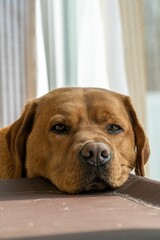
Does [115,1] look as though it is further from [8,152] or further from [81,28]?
[8,152]

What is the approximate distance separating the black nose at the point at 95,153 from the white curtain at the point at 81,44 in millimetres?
2902

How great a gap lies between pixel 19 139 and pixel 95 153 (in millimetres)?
608

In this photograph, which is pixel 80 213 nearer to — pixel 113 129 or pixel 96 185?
pixel 96 185

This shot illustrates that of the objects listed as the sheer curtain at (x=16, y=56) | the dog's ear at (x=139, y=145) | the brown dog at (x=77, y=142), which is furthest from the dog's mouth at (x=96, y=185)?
the sheer curtain at (x=16, y=56)

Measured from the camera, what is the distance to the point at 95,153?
66.9 inches

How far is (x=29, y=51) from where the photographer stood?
471cm

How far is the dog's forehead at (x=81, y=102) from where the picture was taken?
2.07m

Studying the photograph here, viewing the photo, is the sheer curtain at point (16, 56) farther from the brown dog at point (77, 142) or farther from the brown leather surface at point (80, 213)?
the brown leather surface at point (80, 213)

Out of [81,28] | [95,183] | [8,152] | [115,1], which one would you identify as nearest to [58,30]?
[81,28]

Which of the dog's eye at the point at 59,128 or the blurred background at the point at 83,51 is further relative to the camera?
the blurred background at the point at 83,51

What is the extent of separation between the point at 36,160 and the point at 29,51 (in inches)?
107

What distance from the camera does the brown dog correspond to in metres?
1.75

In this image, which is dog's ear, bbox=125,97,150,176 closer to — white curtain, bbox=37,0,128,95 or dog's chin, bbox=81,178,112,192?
dog's chin, bbox=81,178,112,192

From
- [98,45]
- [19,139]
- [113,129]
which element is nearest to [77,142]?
[113,129]
